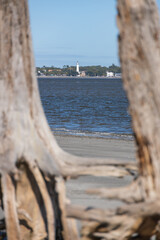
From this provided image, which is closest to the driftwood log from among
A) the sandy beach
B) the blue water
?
the sandy beach

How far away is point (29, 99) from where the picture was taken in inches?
183

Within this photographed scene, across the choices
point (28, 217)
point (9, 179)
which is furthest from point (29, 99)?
point (28, 217)

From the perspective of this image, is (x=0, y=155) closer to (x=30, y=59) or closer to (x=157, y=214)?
(x=30, y=59)

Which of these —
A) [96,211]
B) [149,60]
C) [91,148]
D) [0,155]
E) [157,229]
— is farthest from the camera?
[91,148]

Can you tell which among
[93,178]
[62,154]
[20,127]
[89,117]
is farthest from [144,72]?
[89,117]

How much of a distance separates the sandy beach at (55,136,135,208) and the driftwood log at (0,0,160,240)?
2.12 metres

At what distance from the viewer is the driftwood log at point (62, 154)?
3691 millimetres

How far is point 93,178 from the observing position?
8609 mm

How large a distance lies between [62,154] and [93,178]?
160 inches

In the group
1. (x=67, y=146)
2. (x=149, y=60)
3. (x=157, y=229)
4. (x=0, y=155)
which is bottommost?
(x=67, y=146)

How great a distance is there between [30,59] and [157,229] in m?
2.11

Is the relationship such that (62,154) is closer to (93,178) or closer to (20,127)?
(20,127)

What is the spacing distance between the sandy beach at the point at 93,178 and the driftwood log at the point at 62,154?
2116 millimetres

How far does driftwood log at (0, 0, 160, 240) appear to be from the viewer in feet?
12.1
